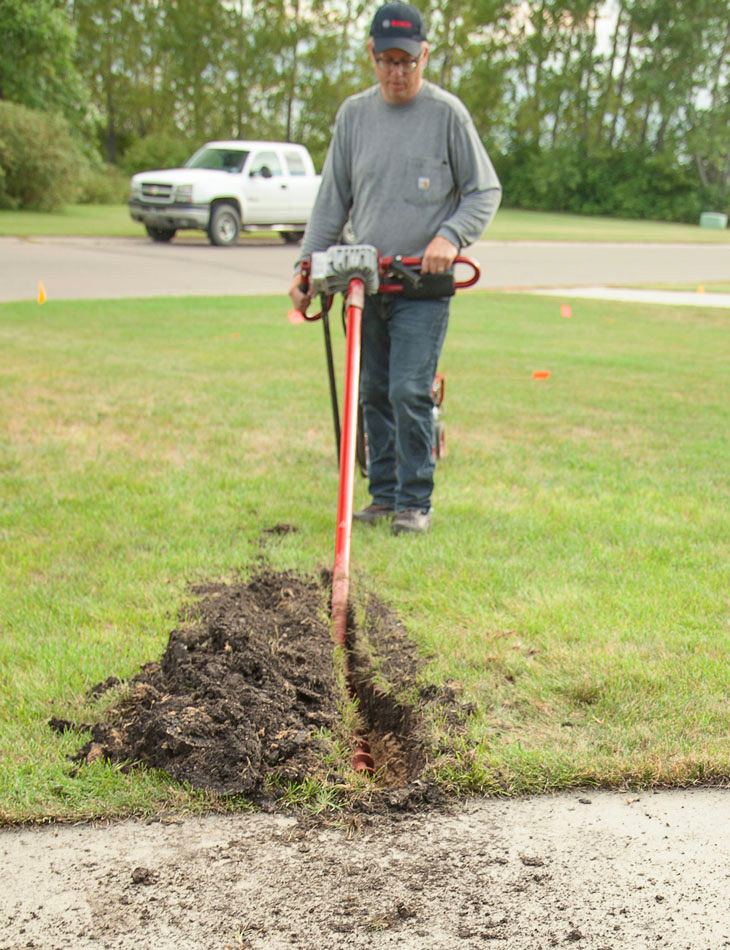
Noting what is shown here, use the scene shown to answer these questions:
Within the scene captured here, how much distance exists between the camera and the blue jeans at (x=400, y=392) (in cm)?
416

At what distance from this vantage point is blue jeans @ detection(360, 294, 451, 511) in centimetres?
416

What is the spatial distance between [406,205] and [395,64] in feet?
1.75

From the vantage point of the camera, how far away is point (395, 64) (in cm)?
382

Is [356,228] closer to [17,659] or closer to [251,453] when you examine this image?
[251,453]

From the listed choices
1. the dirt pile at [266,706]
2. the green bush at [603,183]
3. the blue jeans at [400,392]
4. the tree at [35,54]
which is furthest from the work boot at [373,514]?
the green bush at [603,183]

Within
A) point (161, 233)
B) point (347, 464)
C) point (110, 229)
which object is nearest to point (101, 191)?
point (110, 229)

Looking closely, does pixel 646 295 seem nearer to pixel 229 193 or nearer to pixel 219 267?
pixel 219 267

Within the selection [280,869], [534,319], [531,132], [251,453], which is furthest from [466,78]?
[280,869]

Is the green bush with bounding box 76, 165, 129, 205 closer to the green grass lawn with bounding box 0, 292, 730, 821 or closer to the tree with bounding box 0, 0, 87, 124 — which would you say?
the tree with bounding box 0, 0, 87, 124

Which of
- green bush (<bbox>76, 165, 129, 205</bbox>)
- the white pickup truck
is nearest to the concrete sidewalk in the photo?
the white pickup truck

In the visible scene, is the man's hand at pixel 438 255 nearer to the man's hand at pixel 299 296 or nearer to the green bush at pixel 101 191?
the man's hand at pixel 299 296

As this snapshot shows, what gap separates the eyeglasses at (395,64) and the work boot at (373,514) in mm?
1829

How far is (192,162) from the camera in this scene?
65.6ft

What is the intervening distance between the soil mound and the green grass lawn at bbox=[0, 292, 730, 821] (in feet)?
0.31
